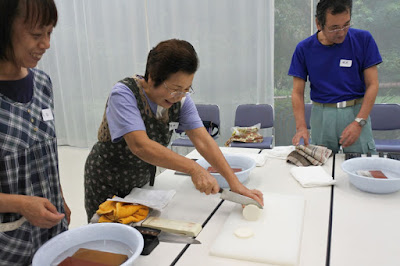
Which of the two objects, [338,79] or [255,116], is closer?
[338,79]

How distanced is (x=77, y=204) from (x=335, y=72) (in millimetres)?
2334

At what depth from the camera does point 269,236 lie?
41.2 inches

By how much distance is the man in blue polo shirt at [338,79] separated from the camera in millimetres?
1895

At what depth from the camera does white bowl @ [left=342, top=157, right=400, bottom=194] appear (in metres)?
1.29

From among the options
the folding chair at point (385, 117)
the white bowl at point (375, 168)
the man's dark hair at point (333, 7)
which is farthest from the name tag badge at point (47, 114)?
the folding chair at point (385, 117)

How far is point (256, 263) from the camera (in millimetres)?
951

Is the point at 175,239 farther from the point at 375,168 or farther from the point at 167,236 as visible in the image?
the point at 375,168

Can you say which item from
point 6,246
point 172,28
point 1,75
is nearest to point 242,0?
point 172,28

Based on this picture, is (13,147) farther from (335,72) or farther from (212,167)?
(335,72)

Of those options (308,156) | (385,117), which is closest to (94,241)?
(308,156)

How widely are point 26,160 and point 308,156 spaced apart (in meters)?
1.32

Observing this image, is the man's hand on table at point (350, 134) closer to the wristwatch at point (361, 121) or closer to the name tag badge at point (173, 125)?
the wristwatch at point (361, 121)

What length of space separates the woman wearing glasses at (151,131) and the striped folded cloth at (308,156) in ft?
1.71

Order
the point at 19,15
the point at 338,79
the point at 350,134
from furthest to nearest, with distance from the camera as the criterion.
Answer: the point at 338,79 < the point at 350,134 < the point at 19,15
